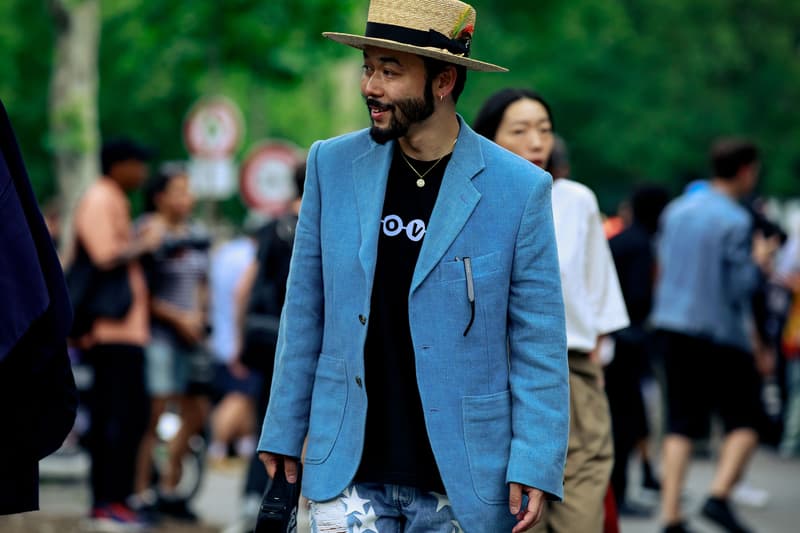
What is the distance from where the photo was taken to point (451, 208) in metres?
4.06

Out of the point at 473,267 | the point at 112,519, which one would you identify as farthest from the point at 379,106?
the point at 112,519

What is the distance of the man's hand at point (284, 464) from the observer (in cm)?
409

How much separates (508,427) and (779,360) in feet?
38.9

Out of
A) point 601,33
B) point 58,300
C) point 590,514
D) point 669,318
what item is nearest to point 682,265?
Answer: point 669,318

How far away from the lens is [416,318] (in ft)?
13.1

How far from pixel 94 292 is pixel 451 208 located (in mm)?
5447

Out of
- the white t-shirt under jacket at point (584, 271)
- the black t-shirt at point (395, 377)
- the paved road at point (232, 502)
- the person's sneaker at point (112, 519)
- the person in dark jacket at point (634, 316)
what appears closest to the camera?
the black t-shirt at point (395, 377)

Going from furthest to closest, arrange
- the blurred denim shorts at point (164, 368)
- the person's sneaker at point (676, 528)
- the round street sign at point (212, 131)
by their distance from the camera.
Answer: the round street sign at point (212, 131) → the blurred denim shorts at point (164, 368) → the person's sneaker at point (676, 528)

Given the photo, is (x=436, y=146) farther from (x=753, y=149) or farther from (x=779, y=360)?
(x=779, y=360)

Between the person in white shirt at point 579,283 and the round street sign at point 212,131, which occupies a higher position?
the round street sign at point 212,131

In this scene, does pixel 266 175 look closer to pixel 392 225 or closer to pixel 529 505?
pixel 392 225

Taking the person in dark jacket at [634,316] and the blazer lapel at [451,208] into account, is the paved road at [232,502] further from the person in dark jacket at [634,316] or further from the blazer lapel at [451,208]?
the blazer lapel at [451,208]

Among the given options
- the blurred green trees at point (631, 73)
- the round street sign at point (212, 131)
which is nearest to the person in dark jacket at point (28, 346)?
the round street sign at point (212, 131)

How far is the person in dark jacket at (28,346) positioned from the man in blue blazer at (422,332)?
589 mm
